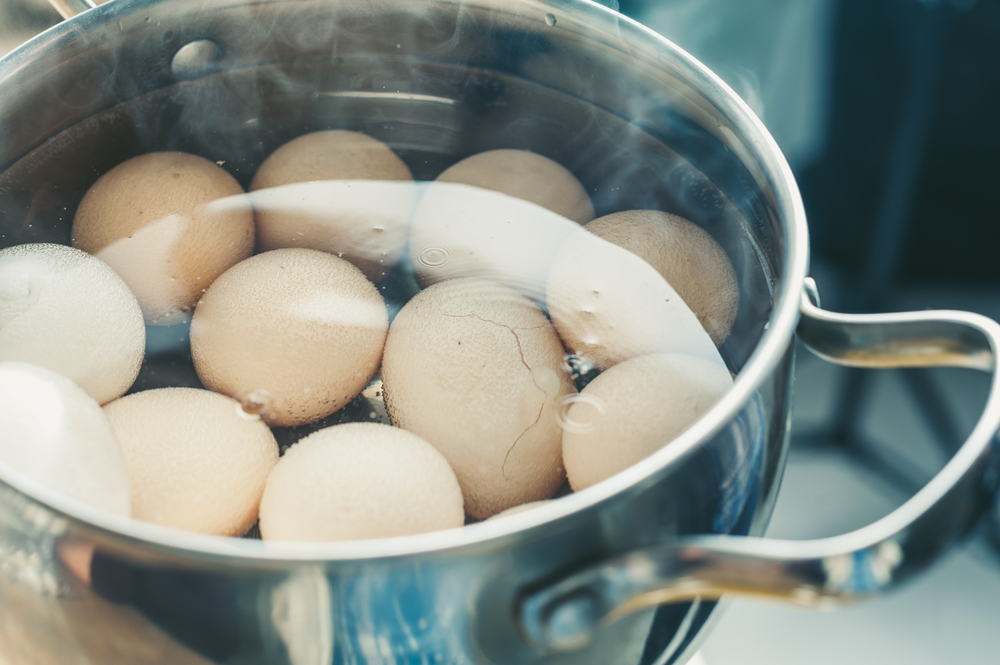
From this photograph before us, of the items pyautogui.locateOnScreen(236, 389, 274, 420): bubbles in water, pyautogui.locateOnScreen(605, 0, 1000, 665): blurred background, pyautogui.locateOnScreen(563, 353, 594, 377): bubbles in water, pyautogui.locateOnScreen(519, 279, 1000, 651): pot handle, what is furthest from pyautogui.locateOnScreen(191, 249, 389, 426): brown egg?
pyautogui.locateOnScreen(605, 0, 1000, 665): blurred background

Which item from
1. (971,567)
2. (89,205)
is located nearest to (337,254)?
(89,205)

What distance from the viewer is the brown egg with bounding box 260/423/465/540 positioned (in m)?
0.31

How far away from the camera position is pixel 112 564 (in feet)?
0.78

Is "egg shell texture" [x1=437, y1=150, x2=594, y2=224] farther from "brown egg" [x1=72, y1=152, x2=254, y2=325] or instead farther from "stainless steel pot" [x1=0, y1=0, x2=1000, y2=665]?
"brown egg" [x1=72, y1=152, x2=254, y2=325]

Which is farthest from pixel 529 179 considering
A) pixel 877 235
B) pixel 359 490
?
pixel 877 235

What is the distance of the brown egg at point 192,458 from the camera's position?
35cm

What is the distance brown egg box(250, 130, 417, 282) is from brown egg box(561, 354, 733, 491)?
0.19 metres

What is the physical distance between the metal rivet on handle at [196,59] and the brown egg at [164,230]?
62mm

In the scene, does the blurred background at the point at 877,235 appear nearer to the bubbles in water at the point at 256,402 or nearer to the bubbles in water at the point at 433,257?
the bubbles in water at the point at 433,257

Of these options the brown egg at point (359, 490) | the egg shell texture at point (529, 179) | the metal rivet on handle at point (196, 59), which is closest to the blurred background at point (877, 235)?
the egg shell texture at point (529, 179)

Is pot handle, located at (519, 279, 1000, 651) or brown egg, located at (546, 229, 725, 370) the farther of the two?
brown egg, located at (546, 229, 725, 370)

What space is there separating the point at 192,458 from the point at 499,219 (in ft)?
0.82

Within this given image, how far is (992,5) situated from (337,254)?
0.87 meters

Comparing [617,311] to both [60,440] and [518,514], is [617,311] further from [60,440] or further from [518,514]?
[60,440]
